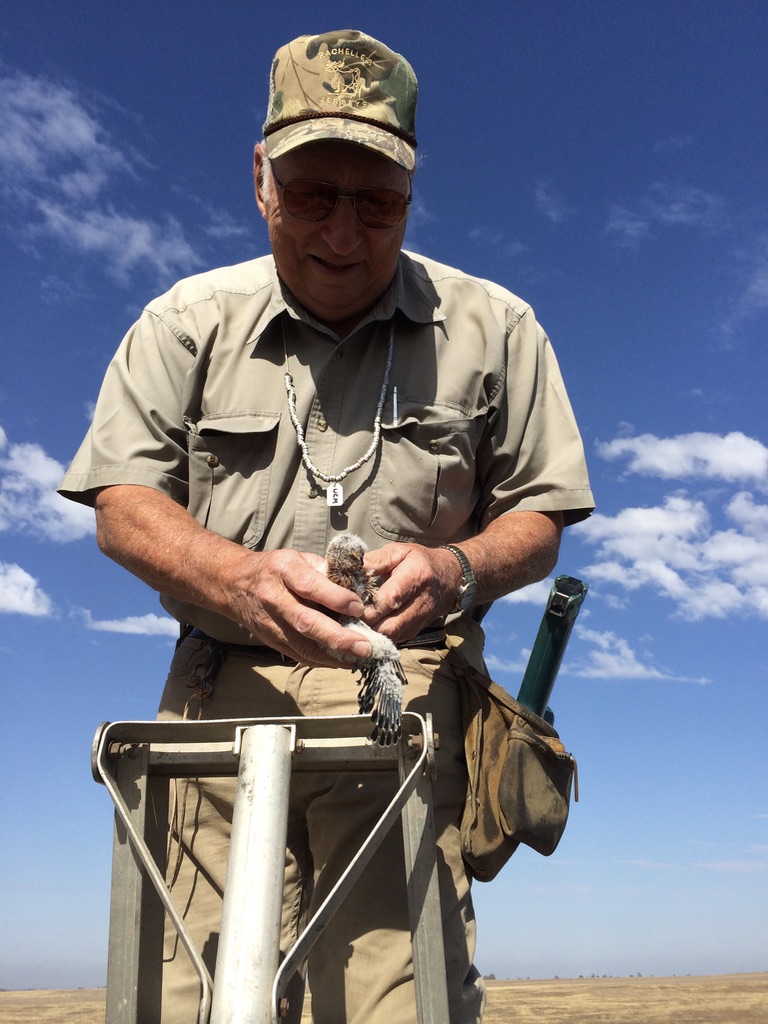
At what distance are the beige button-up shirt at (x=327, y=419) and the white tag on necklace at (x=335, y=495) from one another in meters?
0.04

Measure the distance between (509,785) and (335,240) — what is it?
1.69 meters

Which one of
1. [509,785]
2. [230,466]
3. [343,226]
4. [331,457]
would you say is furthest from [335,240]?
[509,785]

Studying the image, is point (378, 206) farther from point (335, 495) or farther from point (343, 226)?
point (335, 495)

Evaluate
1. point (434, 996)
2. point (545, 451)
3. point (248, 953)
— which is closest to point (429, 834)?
point (434, 996)

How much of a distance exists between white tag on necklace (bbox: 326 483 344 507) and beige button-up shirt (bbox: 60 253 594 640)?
41mm

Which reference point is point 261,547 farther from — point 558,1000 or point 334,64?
point 558,1000

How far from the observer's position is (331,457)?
2.96 meters

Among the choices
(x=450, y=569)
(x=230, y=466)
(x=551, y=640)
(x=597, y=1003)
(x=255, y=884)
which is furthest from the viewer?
(x=597, y=1003)

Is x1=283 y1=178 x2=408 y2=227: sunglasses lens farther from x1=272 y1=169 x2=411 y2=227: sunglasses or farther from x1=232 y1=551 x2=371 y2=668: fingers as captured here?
x1=232 y1=551 x2=371 y2=668: fingers

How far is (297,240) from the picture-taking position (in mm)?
2980

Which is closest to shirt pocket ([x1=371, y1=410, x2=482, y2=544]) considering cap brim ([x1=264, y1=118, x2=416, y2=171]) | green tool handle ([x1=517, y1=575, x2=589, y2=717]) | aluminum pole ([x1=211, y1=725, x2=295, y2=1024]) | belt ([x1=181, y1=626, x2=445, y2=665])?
belt ([x1=181, y1=626, x2=445, y2=665])

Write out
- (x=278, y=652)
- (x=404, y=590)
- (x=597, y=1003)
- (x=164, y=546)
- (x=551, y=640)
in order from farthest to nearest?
(x=597, y=1003) → (x=551, y=640) → (x=278, y=652) → (x=164, y=546) → (x=404, y=590)

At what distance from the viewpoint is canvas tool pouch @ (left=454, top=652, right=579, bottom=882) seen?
258 centimetres

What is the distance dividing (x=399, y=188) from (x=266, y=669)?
1542mm
